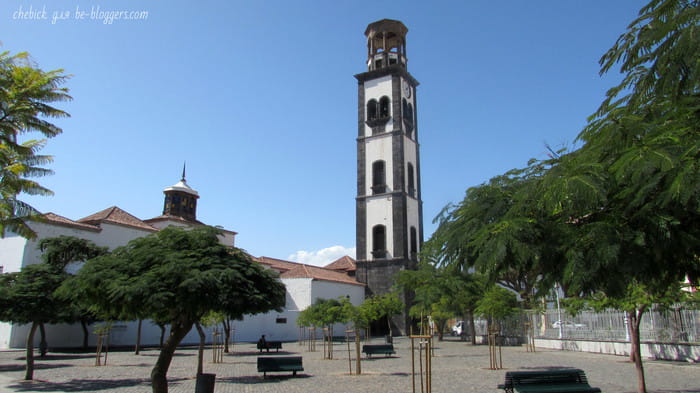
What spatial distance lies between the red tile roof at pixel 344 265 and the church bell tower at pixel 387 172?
6.95 metres

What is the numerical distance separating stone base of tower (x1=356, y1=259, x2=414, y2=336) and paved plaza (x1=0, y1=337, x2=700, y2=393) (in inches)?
837

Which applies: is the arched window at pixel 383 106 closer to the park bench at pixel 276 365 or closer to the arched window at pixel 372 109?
the arched window at pixel 372 109

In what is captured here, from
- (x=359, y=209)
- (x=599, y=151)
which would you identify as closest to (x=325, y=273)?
(x=359, y=209)

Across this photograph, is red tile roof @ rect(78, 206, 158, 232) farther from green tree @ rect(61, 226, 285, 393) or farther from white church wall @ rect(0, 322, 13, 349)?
green tree @ rect(61, 226, 285, 393)

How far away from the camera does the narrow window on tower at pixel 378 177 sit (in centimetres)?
4506

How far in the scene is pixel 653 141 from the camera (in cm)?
472

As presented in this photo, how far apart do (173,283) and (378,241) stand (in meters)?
37.2

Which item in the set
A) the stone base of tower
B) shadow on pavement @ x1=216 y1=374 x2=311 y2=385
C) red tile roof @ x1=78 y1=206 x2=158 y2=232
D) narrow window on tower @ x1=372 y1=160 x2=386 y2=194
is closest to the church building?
red tile roof @ x1=78 y1=206 x2=158 y2=232

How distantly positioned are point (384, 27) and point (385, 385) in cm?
4082

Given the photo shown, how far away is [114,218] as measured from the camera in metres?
34.6

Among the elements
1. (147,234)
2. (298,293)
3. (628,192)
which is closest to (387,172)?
(298,293)

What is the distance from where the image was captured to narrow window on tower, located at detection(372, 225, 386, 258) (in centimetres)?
4447

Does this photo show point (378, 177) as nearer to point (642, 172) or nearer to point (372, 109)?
point (372, 109)

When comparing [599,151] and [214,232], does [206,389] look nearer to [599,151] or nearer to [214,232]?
[214,232]
